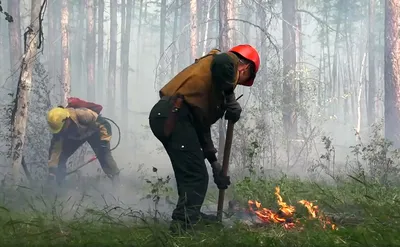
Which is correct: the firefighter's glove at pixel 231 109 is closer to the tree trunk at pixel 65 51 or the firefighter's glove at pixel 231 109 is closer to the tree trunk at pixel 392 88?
the tree trunk at pixel 392 88

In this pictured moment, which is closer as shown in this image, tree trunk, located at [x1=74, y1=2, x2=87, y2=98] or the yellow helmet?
the yellow helmet

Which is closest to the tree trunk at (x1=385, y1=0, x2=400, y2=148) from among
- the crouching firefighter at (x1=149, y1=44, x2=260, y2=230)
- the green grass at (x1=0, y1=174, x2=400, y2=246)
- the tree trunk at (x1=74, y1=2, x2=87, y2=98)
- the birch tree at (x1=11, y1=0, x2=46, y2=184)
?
the green grass at (x1=0, y1=174, x2=400, y2=246)

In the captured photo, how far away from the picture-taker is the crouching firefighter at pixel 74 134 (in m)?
7.84

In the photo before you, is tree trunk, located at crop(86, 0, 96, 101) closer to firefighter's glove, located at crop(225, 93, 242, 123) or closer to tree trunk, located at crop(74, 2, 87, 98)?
tree trunk, located at crop(74, 2, 87, 98)

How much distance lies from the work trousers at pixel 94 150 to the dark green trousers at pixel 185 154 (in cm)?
458

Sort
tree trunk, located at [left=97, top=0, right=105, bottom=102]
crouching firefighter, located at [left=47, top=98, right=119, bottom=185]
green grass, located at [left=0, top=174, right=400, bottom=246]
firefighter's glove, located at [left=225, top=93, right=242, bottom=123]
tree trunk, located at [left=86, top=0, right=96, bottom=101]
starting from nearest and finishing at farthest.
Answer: green grass, located at [left=0, top=174, right=400, bottom=246] → firefighter's glove, located at [left=225, top=93, right=242, bottom=123] → crouching firefighter, located at [left=47, top=98, right=119, bottom=185] → tree trunk, located at [left=86, top=0, right=96, bottom=101] → tree trunk, located at [left=97, top=0, right=105, bottom=102]

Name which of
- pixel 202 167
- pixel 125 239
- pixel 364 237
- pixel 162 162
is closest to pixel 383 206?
pixel 364 237

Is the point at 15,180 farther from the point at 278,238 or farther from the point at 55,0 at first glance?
the point at 55,0

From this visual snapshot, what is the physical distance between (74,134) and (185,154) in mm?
4662

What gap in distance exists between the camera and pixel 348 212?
4438 mm

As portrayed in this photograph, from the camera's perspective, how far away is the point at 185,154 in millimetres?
3982

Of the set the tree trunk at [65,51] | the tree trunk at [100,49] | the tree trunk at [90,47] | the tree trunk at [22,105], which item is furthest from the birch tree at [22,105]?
the tree trunk at [100,49]

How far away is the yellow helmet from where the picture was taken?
25.3 feet

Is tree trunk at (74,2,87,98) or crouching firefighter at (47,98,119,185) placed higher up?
tree trunk at (74,2,87,98)
